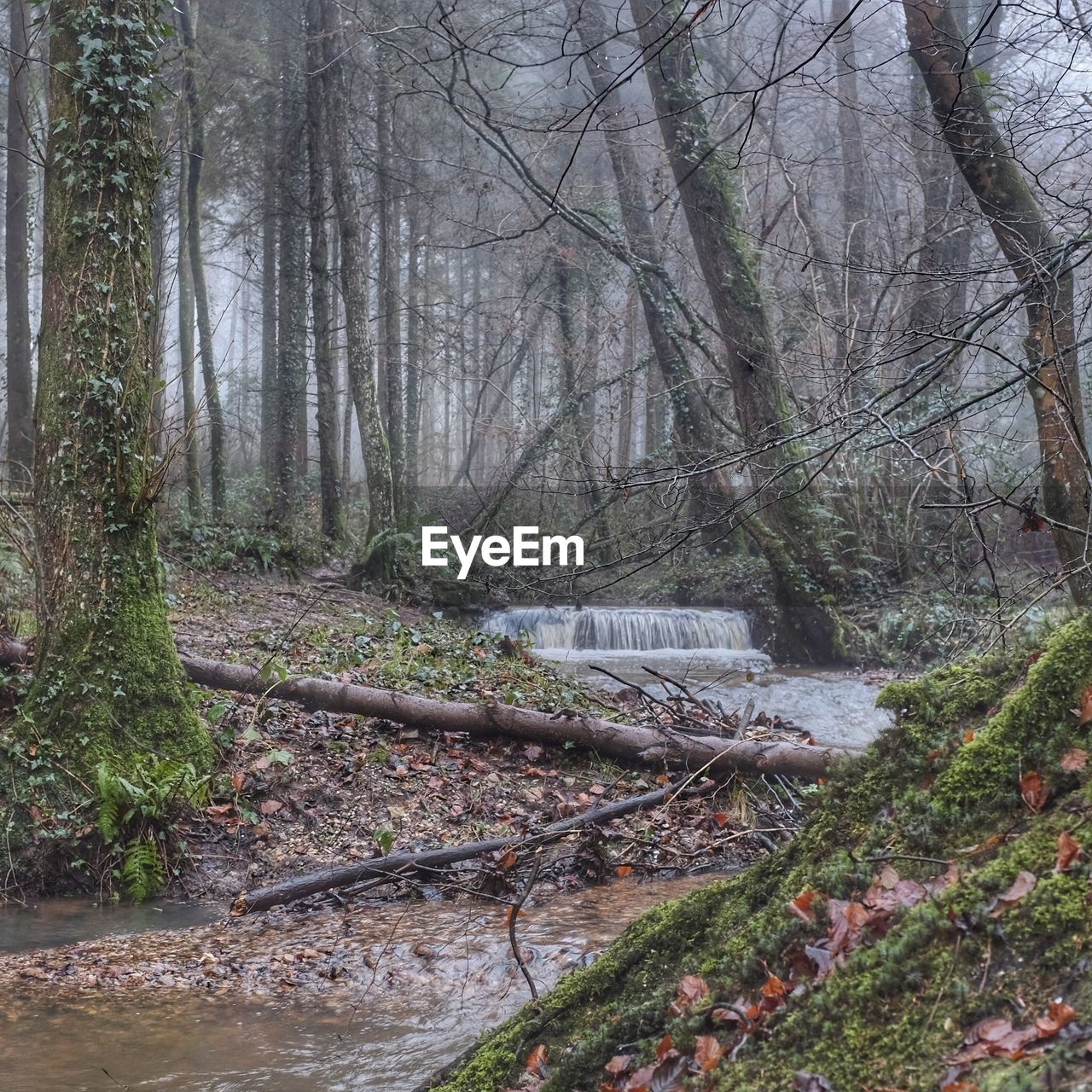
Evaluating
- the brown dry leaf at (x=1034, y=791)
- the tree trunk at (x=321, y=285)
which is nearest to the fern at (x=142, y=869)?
the brown dry leaf at (x=1034, y=791)

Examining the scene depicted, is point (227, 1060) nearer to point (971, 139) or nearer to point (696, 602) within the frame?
point (971, 139)

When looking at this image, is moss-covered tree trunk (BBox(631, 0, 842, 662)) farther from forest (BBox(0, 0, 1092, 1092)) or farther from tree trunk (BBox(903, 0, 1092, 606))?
tree trunk (BBox(903, 0, 1092, 606))

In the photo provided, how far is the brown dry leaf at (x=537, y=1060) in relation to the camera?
2.49m

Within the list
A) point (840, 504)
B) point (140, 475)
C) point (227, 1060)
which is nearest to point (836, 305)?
point (840, 504)

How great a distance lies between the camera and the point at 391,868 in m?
6.20

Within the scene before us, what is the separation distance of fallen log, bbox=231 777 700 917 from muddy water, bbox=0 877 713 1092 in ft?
0.94

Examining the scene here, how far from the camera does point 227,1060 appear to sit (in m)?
4.23

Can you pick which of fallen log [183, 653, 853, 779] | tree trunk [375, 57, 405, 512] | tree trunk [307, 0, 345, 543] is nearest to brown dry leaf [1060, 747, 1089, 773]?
fallen log [183, 653, 853, 779]

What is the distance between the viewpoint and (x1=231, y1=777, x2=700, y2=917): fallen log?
591 cm

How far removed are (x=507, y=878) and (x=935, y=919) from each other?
15.7ft

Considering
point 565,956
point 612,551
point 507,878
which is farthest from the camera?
point 612,551

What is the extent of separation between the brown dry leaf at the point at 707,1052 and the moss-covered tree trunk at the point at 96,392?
5.80 m

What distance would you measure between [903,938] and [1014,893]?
0.22m

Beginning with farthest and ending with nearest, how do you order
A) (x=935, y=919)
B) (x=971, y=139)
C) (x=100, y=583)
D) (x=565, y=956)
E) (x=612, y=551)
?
(x=612, y=551)
(x=971, y=139)
(x=100, y=583)
(x=565, y=956)
(x=935, y=919)
